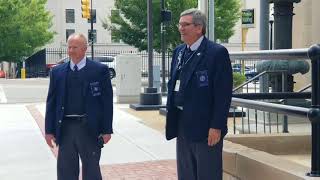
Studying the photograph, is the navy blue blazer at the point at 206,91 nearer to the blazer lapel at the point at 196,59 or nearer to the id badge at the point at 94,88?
the blazer lapel at the point at 196,59

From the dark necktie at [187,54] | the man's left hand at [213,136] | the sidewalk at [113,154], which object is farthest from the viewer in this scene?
the sidewalk at [113,154]

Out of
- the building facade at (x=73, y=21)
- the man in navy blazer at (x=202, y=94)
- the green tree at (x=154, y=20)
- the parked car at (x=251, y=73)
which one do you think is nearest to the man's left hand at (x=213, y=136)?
the man in navy blazer at (x=202, y=94)

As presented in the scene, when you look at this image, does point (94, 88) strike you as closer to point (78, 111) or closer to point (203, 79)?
point (78, 111)

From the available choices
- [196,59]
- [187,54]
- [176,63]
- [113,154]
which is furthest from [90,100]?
[113,154]

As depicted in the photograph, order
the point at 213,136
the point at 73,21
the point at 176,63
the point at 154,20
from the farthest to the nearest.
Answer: the point at 73,21 → the point at 154,20 → the point at 176,63 → the point at 213,136

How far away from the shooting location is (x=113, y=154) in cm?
941

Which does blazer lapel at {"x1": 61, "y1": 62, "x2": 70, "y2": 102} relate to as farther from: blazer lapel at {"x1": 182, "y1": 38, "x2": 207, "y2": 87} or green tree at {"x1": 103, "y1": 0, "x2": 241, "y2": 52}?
green tree at {"x1": 103, "y1": 0, "x2": 241, "y2": 52}

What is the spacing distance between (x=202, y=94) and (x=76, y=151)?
5.80 ft

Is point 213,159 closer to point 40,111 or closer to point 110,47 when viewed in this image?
point 40,111

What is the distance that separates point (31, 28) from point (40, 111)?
1310 inches

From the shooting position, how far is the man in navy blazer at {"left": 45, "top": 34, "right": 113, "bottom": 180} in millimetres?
5355

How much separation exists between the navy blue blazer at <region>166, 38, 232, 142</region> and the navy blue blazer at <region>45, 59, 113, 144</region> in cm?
129

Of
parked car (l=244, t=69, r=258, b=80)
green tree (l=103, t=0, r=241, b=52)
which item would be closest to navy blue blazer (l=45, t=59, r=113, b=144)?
parked car (l=244, t=69, r=258, b=80)

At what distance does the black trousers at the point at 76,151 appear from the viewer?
5.39m
